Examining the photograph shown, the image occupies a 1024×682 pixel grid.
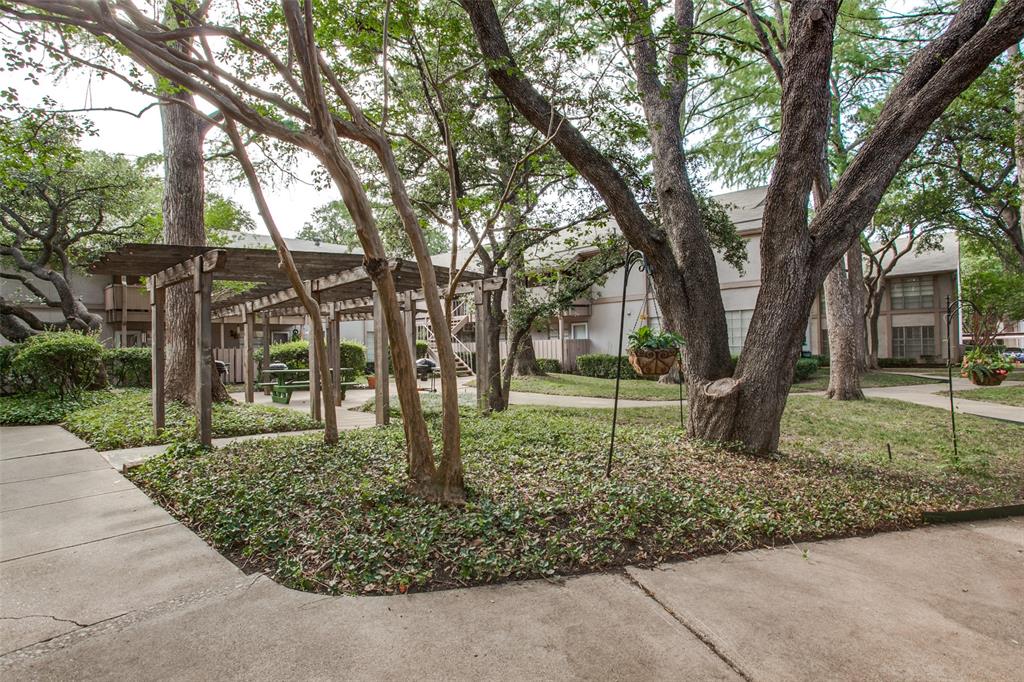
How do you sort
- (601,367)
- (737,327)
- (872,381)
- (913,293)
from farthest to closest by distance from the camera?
1. (913,293)
2. (737,327)
3. (601,367)
4. (872,381)

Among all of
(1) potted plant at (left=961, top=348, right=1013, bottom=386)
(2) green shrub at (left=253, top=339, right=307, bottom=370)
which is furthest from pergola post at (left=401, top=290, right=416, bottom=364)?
(1) potted plant at (left=961, top=348, right=1013, bottom=386)

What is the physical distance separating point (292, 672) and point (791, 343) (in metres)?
5.19

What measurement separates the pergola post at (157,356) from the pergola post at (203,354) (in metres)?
1.36

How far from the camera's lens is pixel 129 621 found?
8.18 ft

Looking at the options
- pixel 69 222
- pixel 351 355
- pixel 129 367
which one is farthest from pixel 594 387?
pixel 69 222

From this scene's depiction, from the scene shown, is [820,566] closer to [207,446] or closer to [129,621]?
[129,621]

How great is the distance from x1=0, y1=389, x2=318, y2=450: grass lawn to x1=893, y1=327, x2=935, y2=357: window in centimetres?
2735

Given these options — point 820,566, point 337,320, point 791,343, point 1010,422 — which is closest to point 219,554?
point 820,566

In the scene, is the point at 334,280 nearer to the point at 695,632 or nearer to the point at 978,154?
the point at 695,632

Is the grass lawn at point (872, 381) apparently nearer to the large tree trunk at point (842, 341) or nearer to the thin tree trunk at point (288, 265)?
the large tree trunk at point (842, 341)

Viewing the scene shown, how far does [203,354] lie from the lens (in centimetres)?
626

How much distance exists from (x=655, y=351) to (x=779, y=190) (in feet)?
6.99

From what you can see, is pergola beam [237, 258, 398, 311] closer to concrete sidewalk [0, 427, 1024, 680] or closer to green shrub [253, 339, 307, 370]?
concrete sidewalk [0, 427, 1024, 680]

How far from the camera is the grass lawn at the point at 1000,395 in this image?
1208cm
